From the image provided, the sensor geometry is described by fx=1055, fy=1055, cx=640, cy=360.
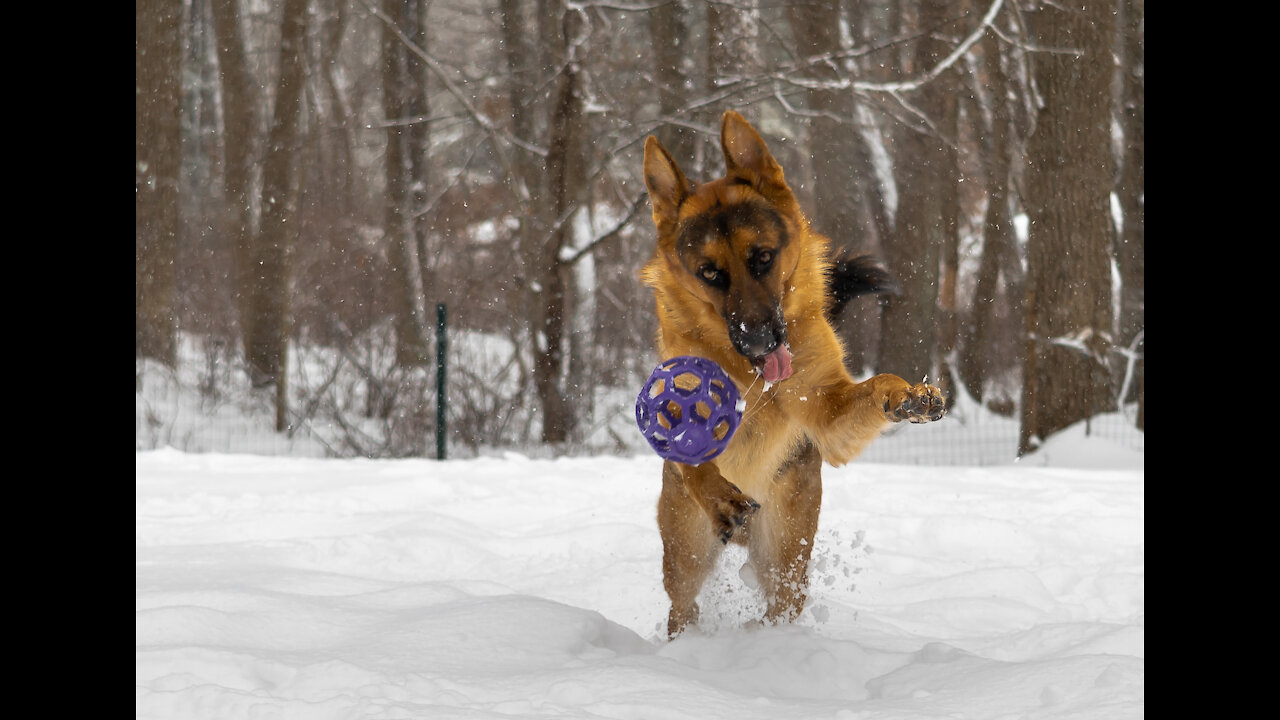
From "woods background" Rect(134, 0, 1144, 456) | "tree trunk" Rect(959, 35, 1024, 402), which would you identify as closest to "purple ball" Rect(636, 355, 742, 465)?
"woods background" Rect(134, 0, 1144, 456)

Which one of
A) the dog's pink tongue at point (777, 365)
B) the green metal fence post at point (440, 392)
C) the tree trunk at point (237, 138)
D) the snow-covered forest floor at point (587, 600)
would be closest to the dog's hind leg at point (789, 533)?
the snow-covered forest floor at point (587, 600)

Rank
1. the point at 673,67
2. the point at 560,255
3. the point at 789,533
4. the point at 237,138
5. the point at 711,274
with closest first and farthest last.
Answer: the point at 711,274, the point at 789,533, the point at 560,255, the point at 673,67, the point at 237,138

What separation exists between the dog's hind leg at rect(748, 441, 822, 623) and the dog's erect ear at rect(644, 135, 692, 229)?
3.59 ft

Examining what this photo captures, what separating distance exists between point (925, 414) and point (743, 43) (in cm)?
1037

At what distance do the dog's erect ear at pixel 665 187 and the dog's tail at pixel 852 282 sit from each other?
75 centimetres

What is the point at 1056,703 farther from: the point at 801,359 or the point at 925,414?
the point at 801,359

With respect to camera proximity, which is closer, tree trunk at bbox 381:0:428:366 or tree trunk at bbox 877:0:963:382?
tree trunk at bbox 877:0:963:382

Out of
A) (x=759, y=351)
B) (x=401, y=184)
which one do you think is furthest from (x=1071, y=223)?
(x=401, y=184)

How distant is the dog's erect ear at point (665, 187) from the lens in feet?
A: 13.7

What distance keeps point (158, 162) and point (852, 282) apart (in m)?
13.5

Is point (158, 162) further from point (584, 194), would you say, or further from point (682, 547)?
point (682, 547)

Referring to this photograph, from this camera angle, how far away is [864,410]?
12.6ft

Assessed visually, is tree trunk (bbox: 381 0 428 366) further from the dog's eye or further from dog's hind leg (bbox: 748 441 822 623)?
the dog's eye

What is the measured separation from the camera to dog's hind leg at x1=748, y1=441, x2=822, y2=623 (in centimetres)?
432
